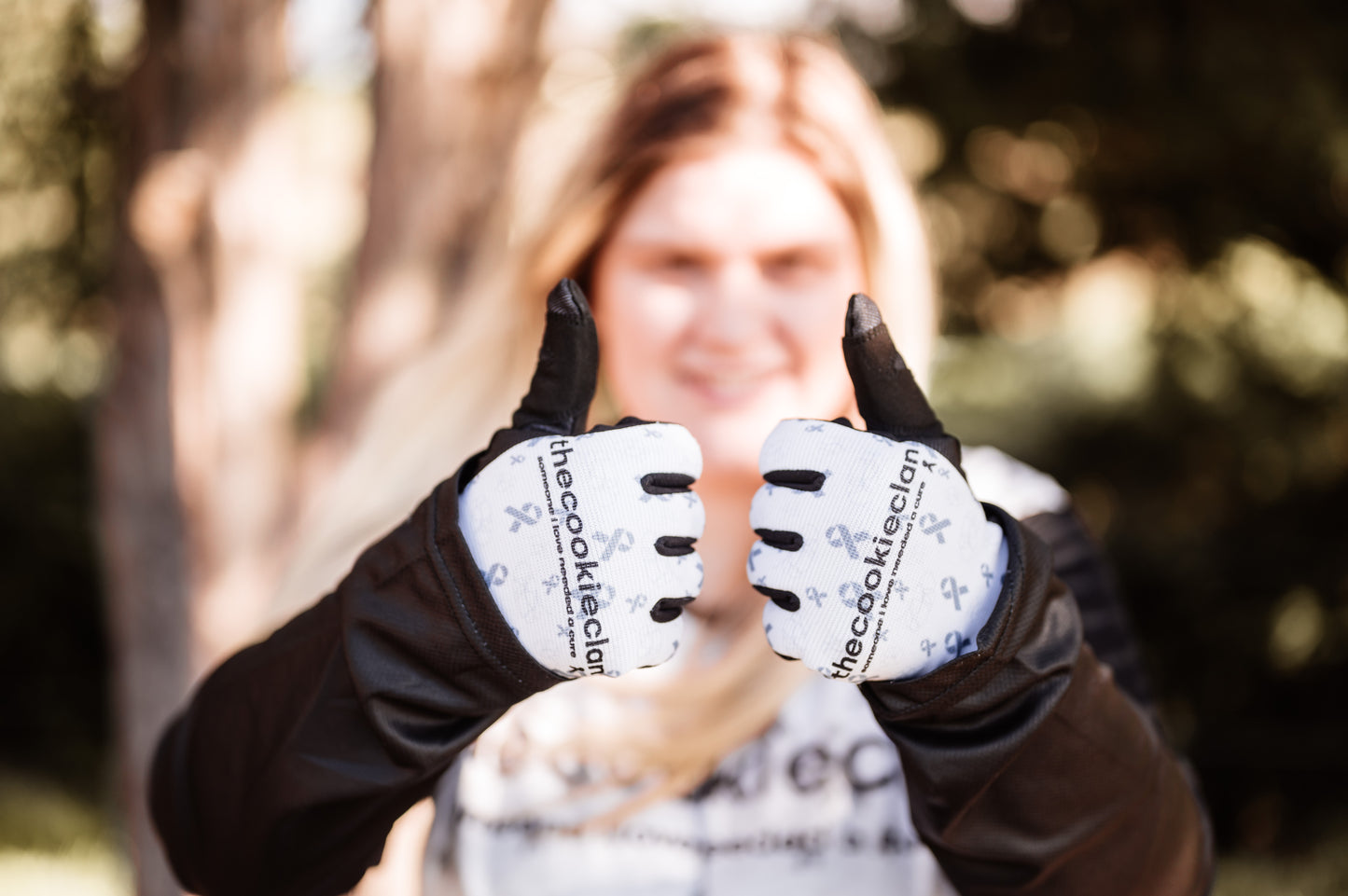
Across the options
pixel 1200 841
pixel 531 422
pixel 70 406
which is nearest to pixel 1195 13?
pixel 1200 841

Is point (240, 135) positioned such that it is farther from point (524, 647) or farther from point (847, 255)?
point (524, 647)

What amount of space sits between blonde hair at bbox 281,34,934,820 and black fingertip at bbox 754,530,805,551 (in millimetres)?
459

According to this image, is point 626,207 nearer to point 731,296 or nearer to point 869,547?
point 731,296

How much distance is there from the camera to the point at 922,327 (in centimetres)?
153

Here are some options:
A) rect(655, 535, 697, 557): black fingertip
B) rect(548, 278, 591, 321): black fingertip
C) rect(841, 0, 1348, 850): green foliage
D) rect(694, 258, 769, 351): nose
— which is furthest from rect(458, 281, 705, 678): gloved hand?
rect(841, 0, 1348, 850): green foliage

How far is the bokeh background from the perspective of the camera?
259 cm

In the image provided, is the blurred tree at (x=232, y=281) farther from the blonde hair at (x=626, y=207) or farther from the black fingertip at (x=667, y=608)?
the black fingertip at (x=667, y=608)

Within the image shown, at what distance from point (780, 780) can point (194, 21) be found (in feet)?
7.81

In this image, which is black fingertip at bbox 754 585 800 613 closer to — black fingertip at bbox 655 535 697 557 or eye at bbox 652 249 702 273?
black fingertip at bbox 655 535 697 557

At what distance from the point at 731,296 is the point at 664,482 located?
1.35 ft

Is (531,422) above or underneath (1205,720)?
above

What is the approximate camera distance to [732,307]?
4.18ft

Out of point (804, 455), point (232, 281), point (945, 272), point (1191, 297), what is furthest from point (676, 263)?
point (1191, 297)

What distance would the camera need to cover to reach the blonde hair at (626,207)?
4.42ft
